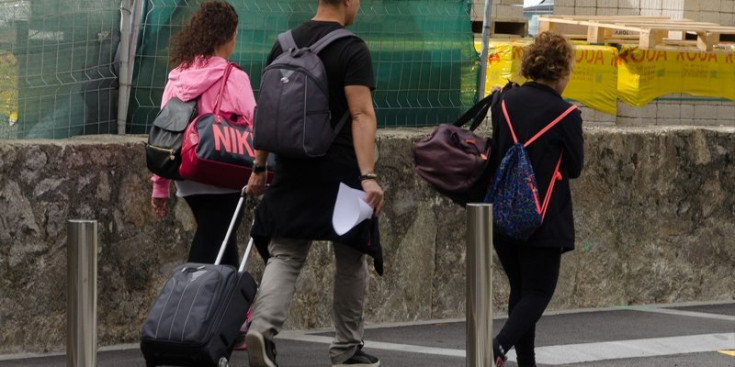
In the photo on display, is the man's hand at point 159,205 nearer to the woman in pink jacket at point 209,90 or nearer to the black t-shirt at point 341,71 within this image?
the woman in pink jacket at point 209,90

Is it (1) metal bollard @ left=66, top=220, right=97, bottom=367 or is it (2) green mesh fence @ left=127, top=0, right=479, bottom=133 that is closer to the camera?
(1) metal bollard @ left=66, top=220, right=97, bottom=367

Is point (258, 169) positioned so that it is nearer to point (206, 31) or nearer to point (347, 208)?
point (347, 208)

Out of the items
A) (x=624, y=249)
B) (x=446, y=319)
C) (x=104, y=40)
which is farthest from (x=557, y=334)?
(x=104, y=40)

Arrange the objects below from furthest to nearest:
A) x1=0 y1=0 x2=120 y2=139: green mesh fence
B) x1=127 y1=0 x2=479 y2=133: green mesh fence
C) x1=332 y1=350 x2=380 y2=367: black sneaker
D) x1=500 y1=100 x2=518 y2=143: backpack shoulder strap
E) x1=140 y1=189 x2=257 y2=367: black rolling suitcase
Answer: x1=127 y1=0 x2=479 y2=133: green mesh fence → x1=0 y1=0 x2=120 y2=139: green mesh fence → x1=332 y1=350 x2=380 y2=367: black sneaker → x1=500 y1=100 x2=518 y2=143: backpack shoulder strap → x1=140 y1=189 x2=257 y2=367: black rolling suitcase

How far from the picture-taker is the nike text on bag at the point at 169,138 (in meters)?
6.95

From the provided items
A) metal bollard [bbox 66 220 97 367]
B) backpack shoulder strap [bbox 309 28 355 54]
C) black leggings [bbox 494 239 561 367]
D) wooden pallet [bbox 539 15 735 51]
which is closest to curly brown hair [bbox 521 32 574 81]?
black leggings [bbox 494 239 561 367]

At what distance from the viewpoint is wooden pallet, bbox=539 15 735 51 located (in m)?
14.8

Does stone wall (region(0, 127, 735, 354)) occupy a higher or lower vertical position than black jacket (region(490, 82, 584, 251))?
lower

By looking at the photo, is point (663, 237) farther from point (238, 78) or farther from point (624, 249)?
point (238, 78)

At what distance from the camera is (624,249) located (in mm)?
9609

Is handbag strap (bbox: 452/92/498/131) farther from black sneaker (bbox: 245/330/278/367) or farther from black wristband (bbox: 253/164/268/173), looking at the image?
black sneaker (bbox: 245/330/278/367)

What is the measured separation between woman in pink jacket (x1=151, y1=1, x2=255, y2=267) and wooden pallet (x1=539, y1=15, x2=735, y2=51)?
8.18m

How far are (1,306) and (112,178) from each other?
865 millimetres

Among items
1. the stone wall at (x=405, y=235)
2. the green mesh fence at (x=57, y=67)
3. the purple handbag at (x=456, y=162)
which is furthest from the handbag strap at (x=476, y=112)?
the green mesh fence at (x=57, y=67)
